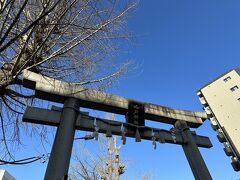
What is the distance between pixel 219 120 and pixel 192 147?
30668 mm

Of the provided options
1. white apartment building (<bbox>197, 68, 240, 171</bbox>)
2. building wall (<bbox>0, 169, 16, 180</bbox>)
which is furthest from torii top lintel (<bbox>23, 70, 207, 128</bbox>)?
building wall (<bbox>0, 169, 16, 180</bbox>)

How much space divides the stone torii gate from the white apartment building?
2612cm

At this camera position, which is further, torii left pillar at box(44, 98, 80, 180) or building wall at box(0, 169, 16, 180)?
building wall at box(0, 169, 16, 180)

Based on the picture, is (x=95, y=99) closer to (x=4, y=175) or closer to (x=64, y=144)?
(x=64, y=144)

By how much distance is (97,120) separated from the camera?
11.9ft

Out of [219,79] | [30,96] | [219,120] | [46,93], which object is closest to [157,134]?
[46,93]

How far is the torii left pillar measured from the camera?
2732 mm

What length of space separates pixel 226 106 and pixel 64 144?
108 feet

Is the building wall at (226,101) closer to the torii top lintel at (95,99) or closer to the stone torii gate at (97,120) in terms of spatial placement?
the torii top lintel at (95,99)

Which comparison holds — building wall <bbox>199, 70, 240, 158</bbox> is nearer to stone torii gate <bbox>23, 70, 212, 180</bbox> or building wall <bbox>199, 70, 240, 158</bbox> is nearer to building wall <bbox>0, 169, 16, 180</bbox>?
stone torii gate <bbox>23, 70, 212, 180</bbox>

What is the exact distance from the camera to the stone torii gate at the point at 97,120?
9.96ft

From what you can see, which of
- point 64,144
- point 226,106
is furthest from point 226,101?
point 64,144

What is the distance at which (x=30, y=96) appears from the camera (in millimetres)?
4211

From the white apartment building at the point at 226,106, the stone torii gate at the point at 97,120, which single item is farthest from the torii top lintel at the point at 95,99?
the white apartment building at the point at 226,106
